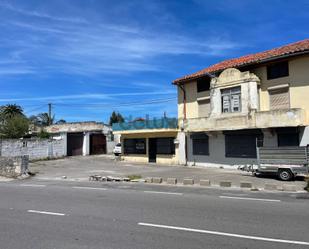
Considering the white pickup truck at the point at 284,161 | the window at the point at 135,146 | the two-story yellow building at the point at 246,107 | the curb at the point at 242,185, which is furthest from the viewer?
the window at the point at 135,146

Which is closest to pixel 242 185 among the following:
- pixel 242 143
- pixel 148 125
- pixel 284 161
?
pixel 284 161

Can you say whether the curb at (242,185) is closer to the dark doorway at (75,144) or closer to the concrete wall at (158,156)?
the concrete wall at (158,156)

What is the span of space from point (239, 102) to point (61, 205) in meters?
16.6

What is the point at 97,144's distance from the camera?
4597 centimetres

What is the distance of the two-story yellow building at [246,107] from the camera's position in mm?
21344

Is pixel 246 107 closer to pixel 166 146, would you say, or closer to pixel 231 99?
pixel 231 99

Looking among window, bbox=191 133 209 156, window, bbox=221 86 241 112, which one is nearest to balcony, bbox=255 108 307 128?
window, bbox=221 86 241 112

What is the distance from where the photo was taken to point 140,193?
13.1 metres

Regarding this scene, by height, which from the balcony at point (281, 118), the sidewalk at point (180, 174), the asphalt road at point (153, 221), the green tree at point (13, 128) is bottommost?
the asphalt road at point (153, 221)

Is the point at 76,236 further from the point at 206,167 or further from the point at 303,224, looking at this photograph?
the point at 206,167

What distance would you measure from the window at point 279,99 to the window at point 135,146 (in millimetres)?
13140

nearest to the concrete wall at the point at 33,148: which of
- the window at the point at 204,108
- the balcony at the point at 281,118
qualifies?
the window at the point at 204,108

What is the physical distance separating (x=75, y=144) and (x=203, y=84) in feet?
68.5

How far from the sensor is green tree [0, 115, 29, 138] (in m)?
42.8
